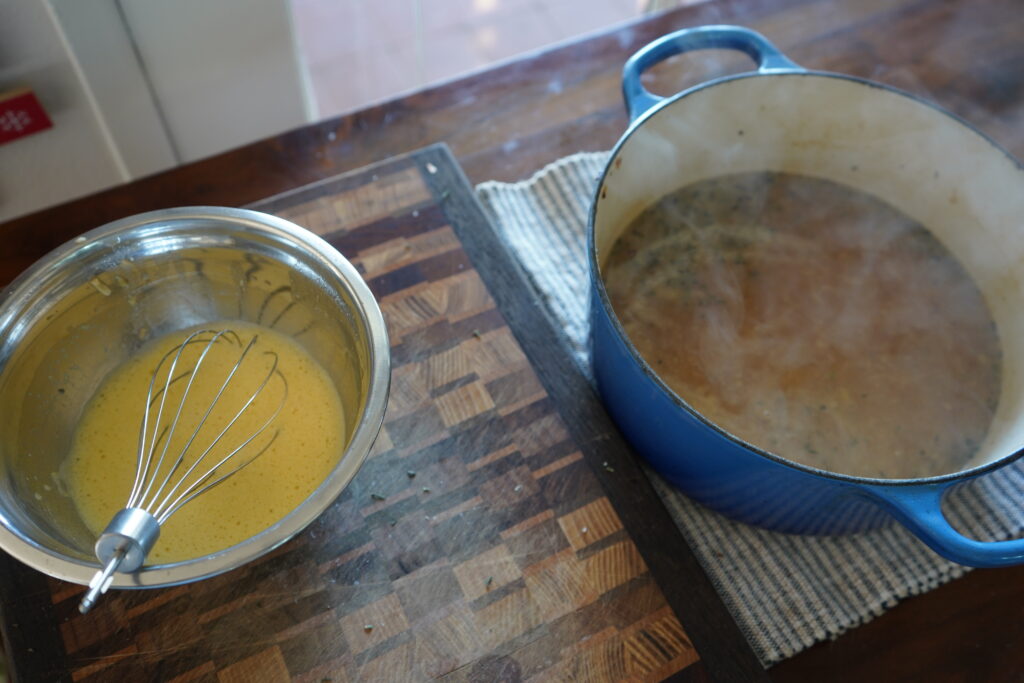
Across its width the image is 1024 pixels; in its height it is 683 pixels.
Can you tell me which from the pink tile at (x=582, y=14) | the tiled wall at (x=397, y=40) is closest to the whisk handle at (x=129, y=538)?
the tiled wall at (x=397, y=40)

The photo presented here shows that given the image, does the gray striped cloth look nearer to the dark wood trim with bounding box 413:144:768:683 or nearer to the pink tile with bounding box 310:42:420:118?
the dark wood trim with bounding box 413:144:768:683

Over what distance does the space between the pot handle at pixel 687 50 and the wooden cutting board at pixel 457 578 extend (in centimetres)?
18

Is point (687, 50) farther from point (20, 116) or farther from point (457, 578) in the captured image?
point (20, 116)

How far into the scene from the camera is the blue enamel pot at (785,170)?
1.56 feet

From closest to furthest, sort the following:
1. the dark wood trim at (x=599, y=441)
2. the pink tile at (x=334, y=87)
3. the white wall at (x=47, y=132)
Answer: the dark wood trim at (x=599, y=441) < the white wall at (x=47, y=132) < the pink tile at (x=334, y=87)

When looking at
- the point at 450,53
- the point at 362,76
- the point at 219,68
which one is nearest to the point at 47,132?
the point at 219,68

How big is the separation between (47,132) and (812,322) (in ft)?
2.31

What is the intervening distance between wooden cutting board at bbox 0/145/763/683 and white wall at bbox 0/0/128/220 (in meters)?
0.39

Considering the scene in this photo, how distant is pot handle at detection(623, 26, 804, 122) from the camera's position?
23.1 inches

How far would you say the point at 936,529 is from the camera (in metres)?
0.42

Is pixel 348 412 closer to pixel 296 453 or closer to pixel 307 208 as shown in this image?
pixel 296 453

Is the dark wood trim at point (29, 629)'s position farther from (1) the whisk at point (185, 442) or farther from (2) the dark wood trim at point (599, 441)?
(2) the dark wood trim at point (599, 441)

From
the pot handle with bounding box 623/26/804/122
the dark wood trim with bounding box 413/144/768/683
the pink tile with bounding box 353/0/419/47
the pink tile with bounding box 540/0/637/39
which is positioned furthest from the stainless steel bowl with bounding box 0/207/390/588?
the pink tile with bounding box 540/0/637/39

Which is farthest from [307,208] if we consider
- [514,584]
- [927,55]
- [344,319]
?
[927,55]
